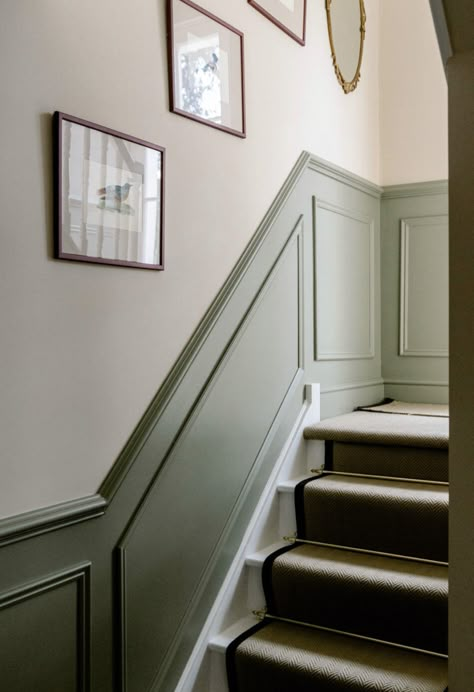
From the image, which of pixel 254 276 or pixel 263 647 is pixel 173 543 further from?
pixel 254 276

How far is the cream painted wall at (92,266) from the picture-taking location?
1608 millimetres

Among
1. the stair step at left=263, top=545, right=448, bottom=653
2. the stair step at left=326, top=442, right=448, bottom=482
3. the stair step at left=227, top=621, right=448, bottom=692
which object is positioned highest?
the stair step at left=326, top=442, right=448, bottom=482

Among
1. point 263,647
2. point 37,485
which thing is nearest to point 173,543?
point 263,647

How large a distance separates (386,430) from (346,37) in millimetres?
1950

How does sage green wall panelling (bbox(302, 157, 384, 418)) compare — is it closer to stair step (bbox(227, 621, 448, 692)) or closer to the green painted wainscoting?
the green painted wainscoting

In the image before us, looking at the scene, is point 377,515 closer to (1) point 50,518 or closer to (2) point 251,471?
(2) point 251,471

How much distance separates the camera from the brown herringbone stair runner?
2025 millimetres

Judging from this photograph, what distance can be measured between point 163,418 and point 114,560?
41cm

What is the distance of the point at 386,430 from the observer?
2736 mm

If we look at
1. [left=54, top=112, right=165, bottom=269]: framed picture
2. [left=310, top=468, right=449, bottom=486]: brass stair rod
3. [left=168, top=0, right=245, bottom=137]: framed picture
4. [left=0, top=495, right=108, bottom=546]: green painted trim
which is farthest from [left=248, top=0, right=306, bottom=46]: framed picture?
[left=0, top=495, right=108, bottom=546]: green painted trim

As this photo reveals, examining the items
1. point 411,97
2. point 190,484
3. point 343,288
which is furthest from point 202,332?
point 411,97

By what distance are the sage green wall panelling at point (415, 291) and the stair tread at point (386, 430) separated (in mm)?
625

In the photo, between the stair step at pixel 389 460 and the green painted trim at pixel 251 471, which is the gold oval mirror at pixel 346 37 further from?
the stair step at pixel 389 460

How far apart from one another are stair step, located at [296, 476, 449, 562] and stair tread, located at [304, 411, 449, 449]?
0.16 meters
